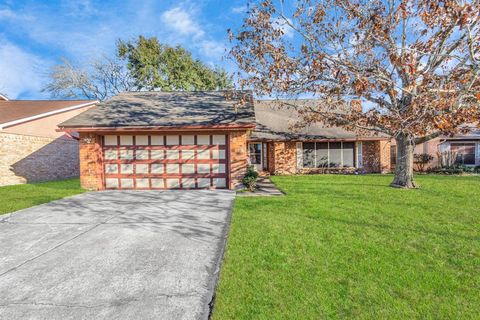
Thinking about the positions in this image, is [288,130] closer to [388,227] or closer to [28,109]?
[388,227]

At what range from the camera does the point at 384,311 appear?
2334 millimetres

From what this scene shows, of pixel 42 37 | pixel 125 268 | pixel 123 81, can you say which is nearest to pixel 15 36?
pixel 42 37

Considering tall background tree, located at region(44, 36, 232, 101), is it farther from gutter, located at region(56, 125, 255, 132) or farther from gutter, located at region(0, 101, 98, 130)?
gutter, located at region(56, 125, 255, 132)

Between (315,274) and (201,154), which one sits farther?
(201,154)

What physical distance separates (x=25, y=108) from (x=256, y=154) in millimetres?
14663

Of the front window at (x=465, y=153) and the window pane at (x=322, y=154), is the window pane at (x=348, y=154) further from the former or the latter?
the front window at (x=465, y=153)

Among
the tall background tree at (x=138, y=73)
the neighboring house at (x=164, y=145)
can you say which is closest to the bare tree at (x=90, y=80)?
the tall background tree at (x=138, y=73)

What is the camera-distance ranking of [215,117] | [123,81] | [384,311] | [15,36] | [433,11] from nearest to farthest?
[384,311] → [433,11] → [215,117] → [15,36] → [123,81]

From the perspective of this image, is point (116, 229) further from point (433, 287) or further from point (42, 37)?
point (42, 37)

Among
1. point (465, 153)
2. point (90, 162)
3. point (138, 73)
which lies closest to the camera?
point (90, 162)

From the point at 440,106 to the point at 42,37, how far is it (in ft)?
99.1

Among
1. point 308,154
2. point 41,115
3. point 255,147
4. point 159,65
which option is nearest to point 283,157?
point 308,154

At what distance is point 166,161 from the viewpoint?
970cm

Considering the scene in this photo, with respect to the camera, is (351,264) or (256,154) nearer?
(351,264)
